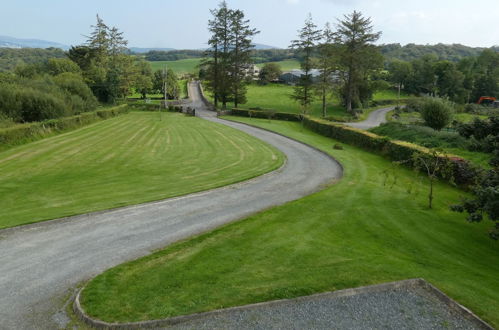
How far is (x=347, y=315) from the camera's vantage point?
7.21 meters

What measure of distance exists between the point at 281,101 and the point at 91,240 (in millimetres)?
72314

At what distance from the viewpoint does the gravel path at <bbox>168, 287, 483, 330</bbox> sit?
22.6 ft

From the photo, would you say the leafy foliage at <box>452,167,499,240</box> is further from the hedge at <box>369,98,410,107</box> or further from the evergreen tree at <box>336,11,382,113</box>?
the hedge at <box>369,98,410,107</box>

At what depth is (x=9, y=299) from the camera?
7.75 m

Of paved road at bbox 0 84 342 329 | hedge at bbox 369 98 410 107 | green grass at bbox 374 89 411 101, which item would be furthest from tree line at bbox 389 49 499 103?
paved road at bbox 0 84 342 329

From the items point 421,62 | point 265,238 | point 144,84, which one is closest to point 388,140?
point 265,238

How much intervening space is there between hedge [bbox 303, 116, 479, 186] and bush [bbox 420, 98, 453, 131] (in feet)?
25.5

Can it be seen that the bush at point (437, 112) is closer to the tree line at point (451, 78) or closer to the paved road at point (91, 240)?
the paved road at point (91, 240)

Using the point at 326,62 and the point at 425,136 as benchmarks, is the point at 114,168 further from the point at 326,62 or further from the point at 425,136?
the point at 326,62

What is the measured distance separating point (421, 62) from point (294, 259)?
112 m

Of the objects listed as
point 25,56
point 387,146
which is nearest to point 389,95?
point 387,146

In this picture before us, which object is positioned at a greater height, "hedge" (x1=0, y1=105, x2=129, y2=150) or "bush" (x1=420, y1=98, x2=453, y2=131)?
"bush" (x1=420, y1=98, x2=453, y2=131)

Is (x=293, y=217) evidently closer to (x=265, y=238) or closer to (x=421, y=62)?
(x=265, y=238)

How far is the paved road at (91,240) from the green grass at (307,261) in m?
0.83
